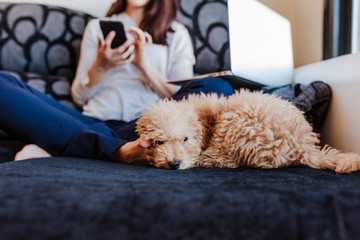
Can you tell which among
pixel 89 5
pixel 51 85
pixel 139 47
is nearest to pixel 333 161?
pixel 139 47

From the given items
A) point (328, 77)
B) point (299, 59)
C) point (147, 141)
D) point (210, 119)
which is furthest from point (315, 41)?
point (147, 141)

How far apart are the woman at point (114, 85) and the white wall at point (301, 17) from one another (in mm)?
337

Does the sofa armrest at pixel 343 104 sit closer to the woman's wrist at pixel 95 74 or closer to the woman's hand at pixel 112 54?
the woman's hand at pixel 112 54

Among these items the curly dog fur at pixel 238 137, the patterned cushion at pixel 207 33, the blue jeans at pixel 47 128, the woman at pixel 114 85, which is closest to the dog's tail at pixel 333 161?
the curly dog fur at pixel 238 137

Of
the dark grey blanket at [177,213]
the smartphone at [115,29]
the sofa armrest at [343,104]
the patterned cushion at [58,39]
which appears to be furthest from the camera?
the patterned cushion at [58,39]

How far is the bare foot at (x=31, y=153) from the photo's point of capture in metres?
0.78

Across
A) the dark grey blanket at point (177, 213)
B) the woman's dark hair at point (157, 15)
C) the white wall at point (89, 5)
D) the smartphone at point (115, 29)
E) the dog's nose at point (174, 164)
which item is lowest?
the dog's nose at point (174, 164)

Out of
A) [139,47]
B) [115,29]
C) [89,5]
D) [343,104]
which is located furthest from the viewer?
[89,5]

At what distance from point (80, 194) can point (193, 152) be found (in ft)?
0.97

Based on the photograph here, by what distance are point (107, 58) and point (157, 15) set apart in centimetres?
40

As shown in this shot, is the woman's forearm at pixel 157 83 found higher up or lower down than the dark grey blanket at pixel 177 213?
higher up

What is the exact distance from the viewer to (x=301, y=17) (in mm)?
1659

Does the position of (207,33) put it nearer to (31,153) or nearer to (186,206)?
(31,153)

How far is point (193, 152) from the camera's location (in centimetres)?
56
